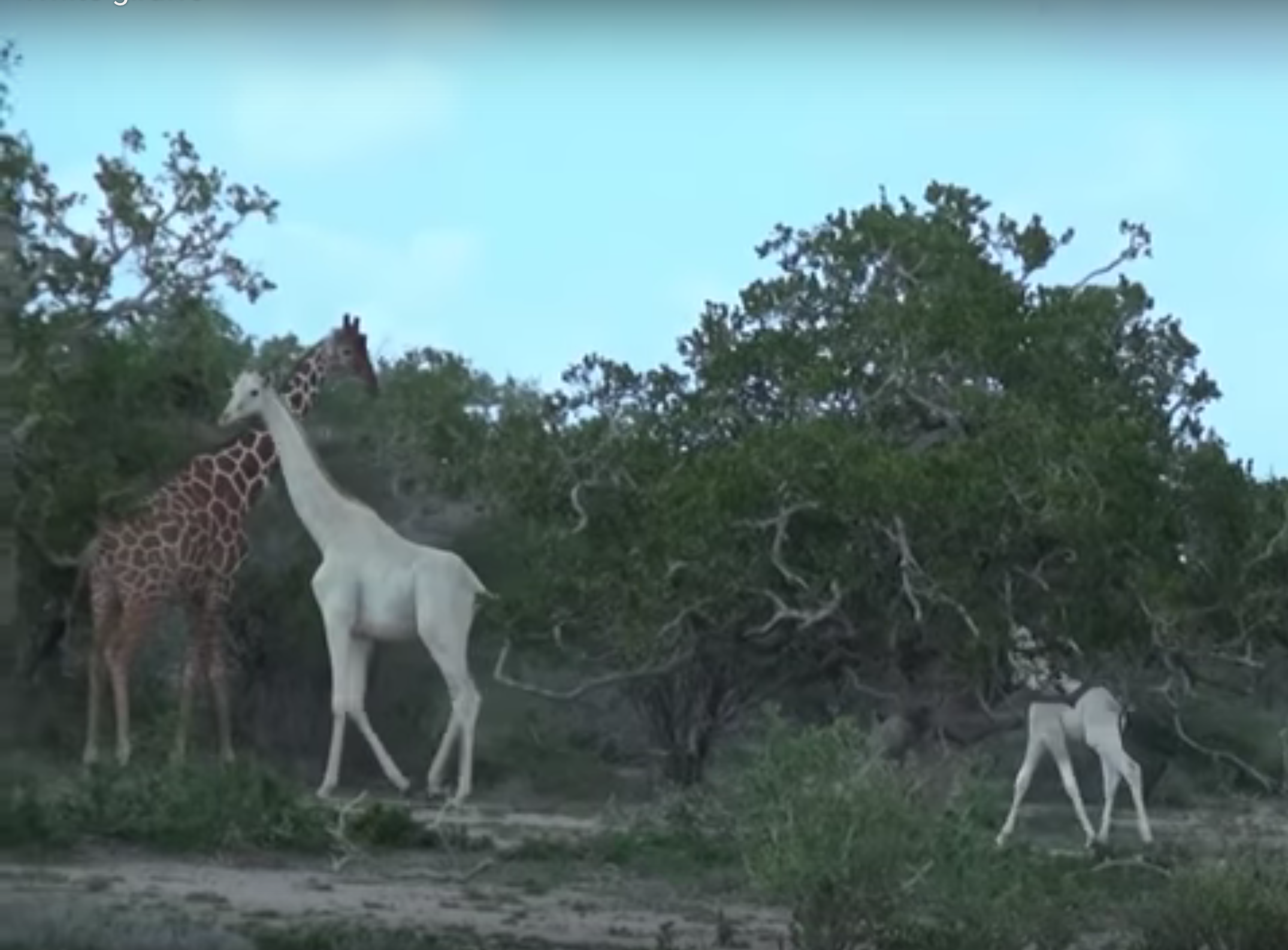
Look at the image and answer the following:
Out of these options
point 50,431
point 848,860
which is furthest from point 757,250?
point 848,860

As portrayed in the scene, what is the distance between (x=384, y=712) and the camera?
31094 millimetres

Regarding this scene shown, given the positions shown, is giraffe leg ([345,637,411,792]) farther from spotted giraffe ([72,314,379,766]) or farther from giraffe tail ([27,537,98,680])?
giraffe tail ([27,537,98,680])

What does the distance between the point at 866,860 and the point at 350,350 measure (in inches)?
614

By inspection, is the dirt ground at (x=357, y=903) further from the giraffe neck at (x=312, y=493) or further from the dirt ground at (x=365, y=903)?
the giraffe neck at (x=312, y=493)

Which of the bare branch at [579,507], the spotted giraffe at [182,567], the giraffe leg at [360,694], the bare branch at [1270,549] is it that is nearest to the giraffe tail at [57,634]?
the spotted giraffe at [182,567]

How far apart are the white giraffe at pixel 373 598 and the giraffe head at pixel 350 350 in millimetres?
3263

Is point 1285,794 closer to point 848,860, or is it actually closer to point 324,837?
point 324,837

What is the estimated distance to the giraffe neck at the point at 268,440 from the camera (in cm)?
2625

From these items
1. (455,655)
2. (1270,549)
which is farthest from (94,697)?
(1270,549)

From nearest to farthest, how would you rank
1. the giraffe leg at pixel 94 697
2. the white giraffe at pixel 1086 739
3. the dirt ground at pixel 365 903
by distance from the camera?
the dirt ground at pixel 365 903, the white giraffe at pixel 1086 739, the giraffe leg at pixel 94 697

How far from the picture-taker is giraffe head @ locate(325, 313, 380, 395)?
27656 millimetres

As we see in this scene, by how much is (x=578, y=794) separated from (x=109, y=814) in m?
13.1

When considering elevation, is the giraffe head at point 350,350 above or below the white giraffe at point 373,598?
above

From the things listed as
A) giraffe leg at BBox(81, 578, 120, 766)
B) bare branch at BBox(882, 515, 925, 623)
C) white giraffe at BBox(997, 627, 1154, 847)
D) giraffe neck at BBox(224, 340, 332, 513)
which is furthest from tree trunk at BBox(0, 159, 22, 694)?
bare branch at BBox(882, 515, 925, 623)
